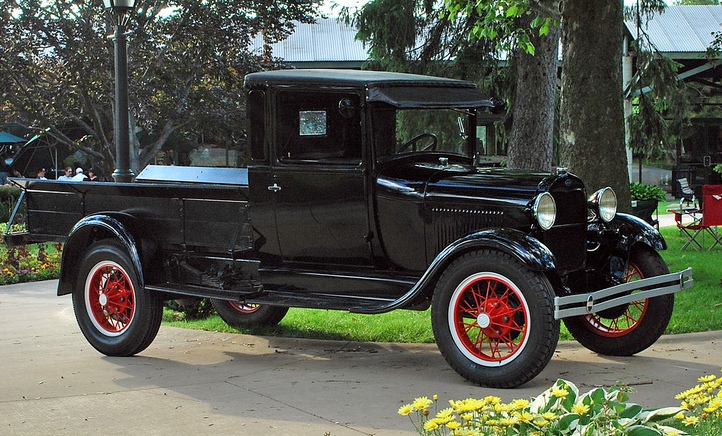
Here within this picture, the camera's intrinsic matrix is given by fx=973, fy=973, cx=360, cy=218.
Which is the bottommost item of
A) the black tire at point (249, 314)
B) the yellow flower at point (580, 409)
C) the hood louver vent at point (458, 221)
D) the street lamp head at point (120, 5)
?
the black tire at point (249, 314)

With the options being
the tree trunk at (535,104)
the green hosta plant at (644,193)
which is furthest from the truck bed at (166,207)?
the green hosta plant at (644,193)

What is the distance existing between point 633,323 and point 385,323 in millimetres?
2123

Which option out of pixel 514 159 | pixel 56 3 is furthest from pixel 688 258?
pixel 56 3

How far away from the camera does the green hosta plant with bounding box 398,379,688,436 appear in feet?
11.8

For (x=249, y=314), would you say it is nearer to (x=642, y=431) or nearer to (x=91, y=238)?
→ (x=91, y=238)

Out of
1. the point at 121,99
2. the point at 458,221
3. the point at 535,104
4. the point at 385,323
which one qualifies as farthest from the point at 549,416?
the point at 535,104

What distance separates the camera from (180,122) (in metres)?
21.1

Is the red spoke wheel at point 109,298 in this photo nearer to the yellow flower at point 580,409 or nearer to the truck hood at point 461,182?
the truck hood at point 461,182

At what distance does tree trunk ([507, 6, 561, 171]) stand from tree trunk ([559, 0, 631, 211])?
4890mm

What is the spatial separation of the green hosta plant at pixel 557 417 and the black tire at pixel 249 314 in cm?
465

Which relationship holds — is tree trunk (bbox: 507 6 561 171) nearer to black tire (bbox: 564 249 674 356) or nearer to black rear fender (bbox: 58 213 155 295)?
black tire (bbox: 564 249 674 356)

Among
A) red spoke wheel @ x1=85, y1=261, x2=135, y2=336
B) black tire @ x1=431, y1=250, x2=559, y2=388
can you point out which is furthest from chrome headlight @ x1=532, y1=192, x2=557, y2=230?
red spoke wheel @ x1=85, y1=261, x2=135, y2=336

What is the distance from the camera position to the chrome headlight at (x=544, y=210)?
6.36 meters

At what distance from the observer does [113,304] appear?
7863 millimetres
